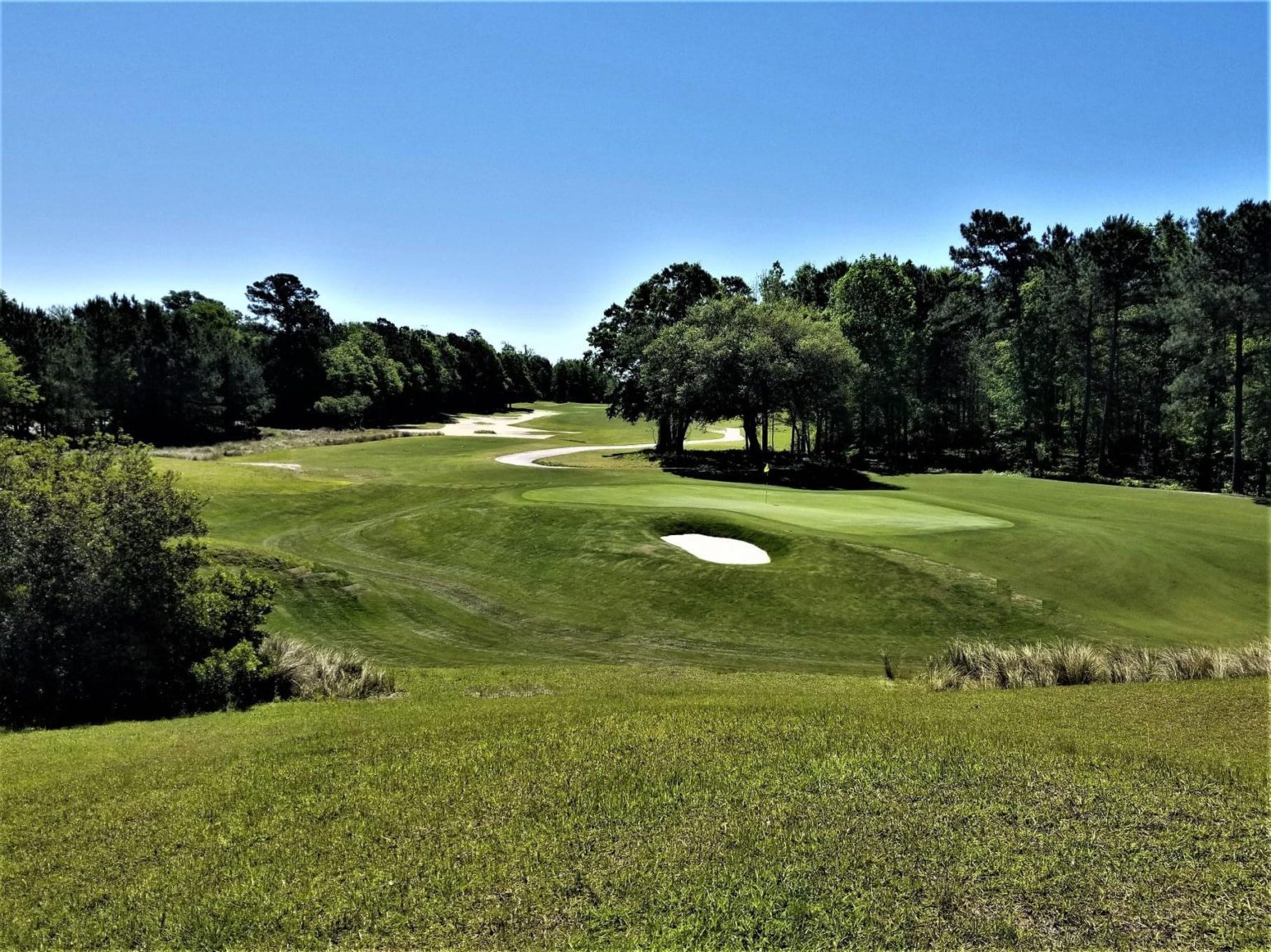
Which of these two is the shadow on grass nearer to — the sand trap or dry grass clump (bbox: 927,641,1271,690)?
dry grass clump (bbox: 927,641,1271,690)

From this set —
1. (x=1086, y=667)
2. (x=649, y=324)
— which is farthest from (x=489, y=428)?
(x=1086, y=667)

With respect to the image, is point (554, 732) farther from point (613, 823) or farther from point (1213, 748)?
point (1213, 748)

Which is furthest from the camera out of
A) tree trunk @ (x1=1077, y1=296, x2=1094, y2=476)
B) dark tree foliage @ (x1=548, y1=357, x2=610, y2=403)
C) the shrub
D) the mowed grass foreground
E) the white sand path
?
dark tree foliage @ (x1=548, y1=357, x2=610, y2=403)

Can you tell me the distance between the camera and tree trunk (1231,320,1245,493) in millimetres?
39594

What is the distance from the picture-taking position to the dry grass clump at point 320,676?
10.3 m

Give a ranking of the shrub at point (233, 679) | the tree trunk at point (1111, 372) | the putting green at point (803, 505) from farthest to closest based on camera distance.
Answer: the tree trunk at point (1111, 372), the putting green at point (803, 505), the shrub at point (233, 679)

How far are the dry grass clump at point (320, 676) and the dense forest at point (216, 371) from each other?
130 ft

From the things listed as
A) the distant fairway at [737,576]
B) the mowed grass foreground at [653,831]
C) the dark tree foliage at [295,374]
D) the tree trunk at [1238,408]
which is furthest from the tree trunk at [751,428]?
the dark tree foliage at [295,374]

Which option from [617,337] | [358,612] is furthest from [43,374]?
[358,612]

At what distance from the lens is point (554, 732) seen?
7.39 m

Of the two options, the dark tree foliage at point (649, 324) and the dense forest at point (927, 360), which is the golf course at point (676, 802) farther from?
the dark tree foliage at point (649, 324)

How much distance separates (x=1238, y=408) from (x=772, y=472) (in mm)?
26136

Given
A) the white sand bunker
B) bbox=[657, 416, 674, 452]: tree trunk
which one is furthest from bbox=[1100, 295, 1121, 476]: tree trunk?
the white sand bunker

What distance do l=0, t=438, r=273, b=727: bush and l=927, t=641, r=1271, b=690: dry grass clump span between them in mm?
10909
